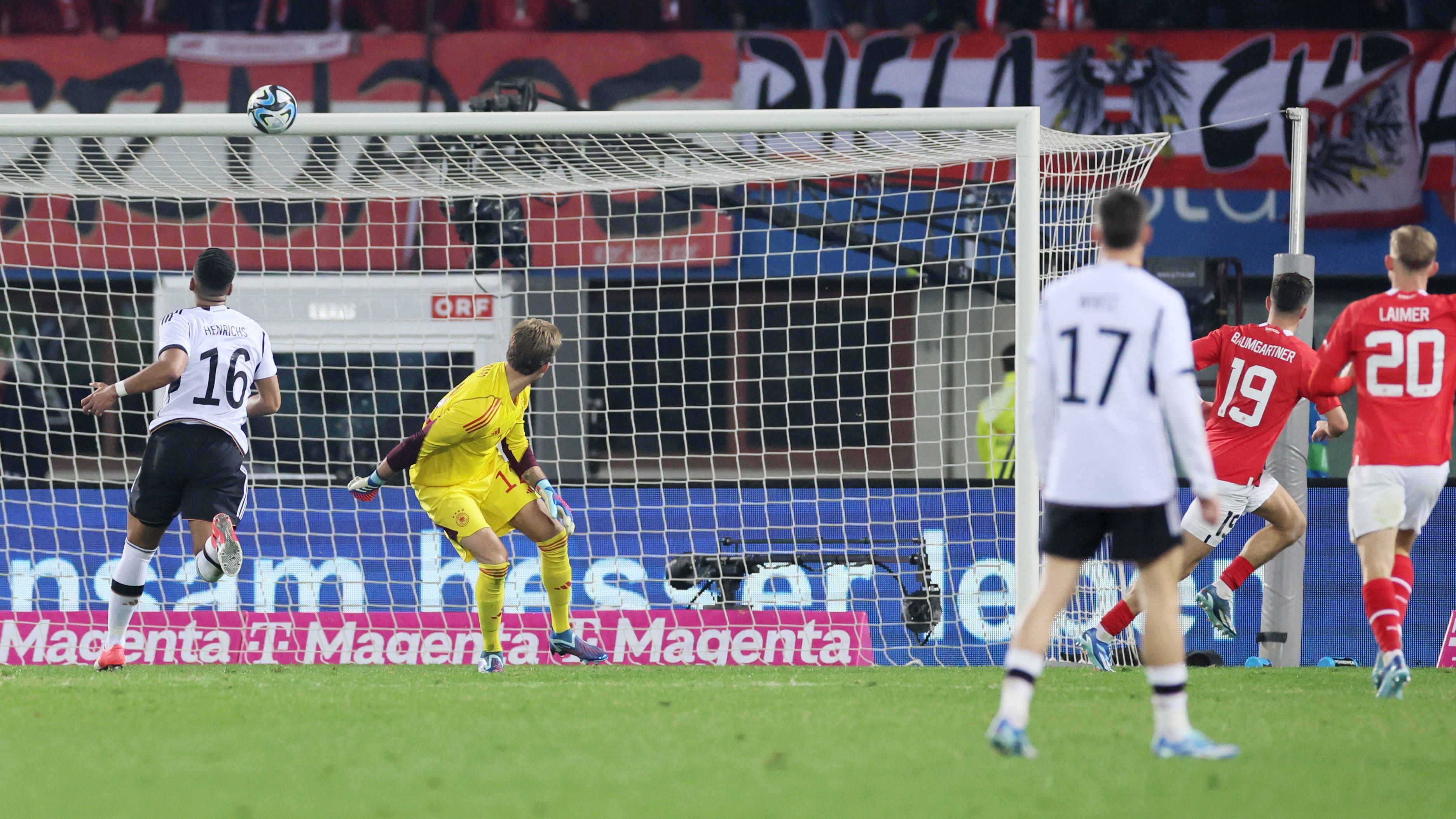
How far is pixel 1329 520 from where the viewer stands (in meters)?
9.02

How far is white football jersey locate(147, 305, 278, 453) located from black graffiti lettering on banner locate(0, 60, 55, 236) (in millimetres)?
2577

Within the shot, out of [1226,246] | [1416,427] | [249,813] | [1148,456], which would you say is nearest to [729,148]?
[1416,427]

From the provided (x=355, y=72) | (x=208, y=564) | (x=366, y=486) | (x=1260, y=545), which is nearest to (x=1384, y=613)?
(x=1260, y=545)

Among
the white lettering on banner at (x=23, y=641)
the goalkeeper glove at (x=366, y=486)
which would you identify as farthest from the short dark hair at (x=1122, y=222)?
the white lettering on banner at (x=23, y=641)

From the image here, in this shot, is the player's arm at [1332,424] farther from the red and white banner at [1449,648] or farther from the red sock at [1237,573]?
the red and white banner at [1449,648]

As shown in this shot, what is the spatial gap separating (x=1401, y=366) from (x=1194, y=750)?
2.41 metres

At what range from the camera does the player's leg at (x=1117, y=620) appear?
23.7 ft

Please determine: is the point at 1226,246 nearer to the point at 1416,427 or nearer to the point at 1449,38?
the point at 1449,38

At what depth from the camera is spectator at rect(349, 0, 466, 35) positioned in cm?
1433

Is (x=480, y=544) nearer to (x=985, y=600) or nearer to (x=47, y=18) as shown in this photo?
(x=985, y=600)

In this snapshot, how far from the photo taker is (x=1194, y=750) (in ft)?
14.1

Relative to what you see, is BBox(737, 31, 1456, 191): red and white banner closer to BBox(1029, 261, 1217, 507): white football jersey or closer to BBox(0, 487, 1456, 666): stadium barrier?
BBox(0, 487, 1456, 666): stadium barrier

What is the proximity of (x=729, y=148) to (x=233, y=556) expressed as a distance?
12.7 ft

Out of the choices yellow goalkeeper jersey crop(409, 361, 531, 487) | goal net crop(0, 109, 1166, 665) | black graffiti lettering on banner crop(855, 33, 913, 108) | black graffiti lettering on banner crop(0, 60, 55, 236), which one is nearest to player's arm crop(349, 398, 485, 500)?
yellow goalkeeper jersey crop(409, 361, 531, 487)
